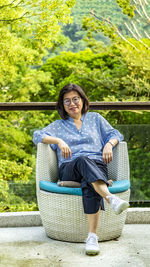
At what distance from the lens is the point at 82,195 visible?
2662 mm

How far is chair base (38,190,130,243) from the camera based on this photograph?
2.73 metres

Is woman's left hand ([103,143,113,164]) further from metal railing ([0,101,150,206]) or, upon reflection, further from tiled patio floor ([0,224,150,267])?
metal railing ([0,101,150,206])

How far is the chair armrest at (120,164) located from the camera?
3.06 m

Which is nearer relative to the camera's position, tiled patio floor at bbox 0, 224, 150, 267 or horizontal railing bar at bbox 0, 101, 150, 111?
tiled patio floor at bbox 0, 224, 150, 267

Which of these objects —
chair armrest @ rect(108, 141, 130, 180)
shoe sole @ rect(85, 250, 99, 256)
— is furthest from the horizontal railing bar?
shoe sole @ rect(85, 250, 99, 256)

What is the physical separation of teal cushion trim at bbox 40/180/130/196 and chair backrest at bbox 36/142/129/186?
0.30ft

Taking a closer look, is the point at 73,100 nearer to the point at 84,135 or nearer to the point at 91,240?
the point at 84,135

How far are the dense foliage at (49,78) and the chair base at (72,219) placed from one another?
2.64 feet

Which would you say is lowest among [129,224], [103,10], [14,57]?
[129,224]

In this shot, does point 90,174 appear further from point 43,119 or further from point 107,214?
point 43,119

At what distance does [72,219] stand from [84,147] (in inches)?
21.5

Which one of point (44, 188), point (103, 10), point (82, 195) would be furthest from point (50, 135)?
point (103, 10)

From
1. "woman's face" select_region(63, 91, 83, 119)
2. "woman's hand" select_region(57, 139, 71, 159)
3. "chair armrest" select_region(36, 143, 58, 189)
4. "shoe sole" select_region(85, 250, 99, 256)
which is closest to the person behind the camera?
"shoe sole" select_region(85, 250, 99, 256)

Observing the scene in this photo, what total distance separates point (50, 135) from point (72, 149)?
0.21 metres
